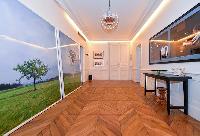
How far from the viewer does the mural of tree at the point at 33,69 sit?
3147 mm

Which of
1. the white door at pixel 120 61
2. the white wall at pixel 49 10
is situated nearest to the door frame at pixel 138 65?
the white door at pixel 120 61

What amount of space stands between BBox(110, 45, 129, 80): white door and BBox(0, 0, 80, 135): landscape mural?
9392 mm

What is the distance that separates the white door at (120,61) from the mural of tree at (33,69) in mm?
9803

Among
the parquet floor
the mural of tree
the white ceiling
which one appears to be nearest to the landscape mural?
the mural of tree

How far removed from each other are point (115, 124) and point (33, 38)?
216cm

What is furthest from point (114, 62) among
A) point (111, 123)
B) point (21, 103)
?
point (21, 103)

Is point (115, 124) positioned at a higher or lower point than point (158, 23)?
lower

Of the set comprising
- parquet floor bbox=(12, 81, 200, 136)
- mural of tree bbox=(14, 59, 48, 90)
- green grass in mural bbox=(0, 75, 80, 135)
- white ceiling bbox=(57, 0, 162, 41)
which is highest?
white ceiling bbox=(57, 0, 162, 41)

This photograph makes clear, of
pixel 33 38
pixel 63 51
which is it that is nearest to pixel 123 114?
pixel 33 38

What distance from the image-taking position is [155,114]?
3.64 m

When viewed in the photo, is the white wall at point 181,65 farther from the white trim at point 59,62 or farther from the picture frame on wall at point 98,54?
the picture frame on wall at point 98,54

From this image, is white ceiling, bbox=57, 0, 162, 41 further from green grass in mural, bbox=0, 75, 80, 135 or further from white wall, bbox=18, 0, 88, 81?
green grass in mural, bbox=0, 75, 80, 135

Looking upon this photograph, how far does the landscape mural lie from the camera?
2654 mm

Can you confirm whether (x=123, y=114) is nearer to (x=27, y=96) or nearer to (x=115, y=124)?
(x=115, y=124)
